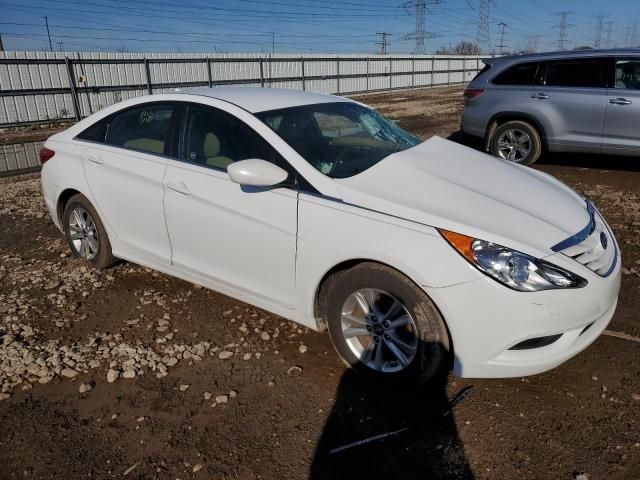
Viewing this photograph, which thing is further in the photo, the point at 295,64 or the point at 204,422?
the point at 295,64

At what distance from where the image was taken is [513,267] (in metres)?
2.47

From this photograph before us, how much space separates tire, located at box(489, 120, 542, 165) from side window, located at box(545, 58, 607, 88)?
73 cm

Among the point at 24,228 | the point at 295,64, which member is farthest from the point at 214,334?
the point at 295,64

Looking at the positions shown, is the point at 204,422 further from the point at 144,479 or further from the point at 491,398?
the point at 491,398

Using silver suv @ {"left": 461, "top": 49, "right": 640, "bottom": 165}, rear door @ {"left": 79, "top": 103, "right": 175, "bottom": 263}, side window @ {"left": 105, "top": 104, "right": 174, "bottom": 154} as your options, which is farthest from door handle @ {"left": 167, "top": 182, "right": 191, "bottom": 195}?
silver suv @ {"left": 461, "top": 49, "right": 640, "bottom": 165}

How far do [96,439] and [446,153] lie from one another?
9.38ft

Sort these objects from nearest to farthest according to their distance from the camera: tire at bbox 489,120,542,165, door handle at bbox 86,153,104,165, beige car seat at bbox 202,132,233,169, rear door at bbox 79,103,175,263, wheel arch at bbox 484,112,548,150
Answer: beige car seat at bbox 202,132,233,169 → rear door at bbox 79,103,175,263 → door handle at bbox 86,153,104,165 → wheel arch at bbox 484,112,548,150 → tire at bbox 489,120,542,165

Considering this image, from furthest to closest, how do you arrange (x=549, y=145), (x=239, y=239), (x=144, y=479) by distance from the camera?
(x=549, y=145), (x=239, y=239), (x=144, y=479)

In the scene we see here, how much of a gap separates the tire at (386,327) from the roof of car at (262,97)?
141cm

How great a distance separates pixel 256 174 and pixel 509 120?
6434 millimetres

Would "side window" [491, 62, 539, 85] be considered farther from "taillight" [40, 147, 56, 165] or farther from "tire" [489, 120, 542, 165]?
"taillight" [40, 147, 56, 165]

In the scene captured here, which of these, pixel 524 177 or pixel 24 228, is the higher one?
pixel 524 177

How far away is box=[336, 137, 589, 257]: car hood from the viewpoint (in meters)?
2.61

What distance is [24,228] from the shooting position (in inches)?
234
